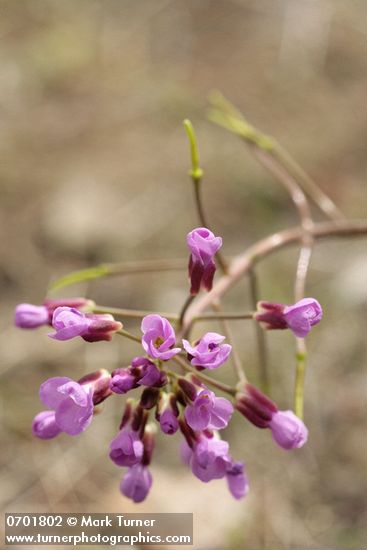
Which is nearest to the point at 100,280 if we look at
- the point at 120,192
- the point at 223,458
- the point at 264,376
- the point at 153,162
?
the point at 120,192

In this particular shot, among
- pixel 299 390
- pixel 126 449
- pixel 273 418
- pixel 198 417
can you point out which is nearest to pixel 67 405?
pixel 126 449

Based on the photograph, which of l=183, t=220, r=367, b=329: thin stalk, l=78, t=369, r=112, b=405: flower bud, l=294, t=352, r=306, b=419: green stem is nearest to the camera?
l=78, t=369, r=112, b=405: flower bud

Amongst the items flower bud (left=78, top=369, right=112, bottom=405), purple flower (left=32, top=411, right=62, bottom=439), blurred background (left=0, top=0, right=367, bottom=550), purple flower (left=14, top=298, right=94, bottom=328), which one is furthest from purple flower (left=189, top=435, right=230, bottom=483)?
blurred background (left=0, top=0, right=367, bottom=550)

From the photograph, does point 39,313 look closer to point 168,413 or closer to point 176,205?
point 168,413

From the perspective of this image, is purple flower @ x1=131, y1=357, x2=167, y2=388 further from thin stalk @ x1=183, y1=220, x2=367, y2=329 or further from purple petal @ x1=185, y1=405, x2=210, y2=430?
thin stalk @ x1=183, y1=220, x2=367, y2=329

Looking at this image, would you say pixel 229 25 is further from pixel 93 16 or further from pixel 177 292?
pixel 177 292

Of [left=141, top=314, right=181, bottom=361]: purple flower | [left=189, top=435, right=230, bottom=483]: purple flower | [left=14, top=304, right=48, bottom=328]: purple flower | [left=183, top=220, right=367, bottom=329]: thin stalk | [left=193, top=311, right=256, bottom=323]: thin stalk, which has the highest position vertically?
[left=183, top=220, right=367, bottom=329]: thin stalk
